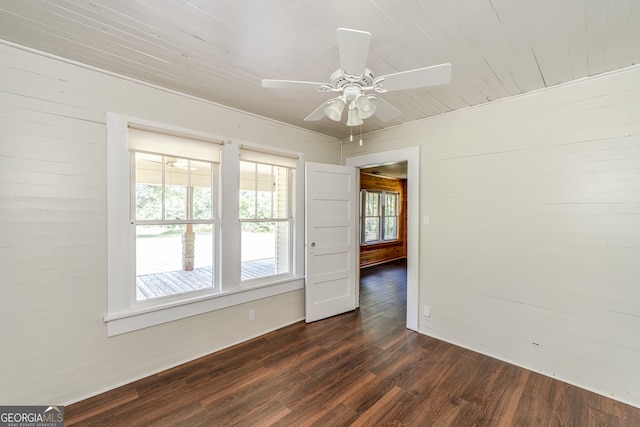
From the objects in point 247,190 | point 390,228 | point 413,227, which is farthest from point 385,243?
point 247,190

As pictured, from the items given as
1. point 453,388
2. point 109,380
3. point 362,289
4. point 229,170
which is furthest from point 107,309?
point 362,289

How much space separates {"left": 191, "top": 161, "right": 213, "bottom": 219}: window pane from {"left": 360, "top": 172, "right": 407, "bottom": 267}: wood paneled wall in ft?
14.8

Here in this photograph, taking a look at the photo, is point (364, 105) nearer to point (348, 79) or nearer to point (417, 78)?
point (348, 79)

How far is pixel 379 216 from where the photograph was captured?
7.52 m

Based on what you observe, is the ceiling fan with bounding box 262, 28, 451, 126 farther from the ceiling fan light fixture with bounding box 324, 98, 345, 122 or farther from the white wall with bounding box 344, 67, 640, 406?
the white wall with bounding box 344, 67, 640, 406

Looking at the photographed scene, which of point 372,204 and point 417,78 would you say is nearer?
point 417,78

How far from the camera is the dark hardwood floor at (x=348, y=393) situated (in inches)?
72.9

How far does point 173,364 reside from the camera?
2.45 metres

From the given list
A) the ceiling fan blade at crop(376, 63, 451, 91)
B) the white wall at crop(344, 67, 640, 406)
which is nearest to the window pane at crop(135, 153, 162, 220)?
the ceiling fan blade at crop(376, 63, 451, 91)

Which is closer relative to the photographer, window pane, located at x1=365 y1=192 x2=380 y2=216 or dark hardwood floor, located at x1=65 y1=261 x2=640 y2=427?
dark hardwood floor, located at x1=65 y1=261 x2=640 y2=427

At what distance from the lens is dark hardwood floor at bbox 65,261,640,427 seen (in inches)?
72.9

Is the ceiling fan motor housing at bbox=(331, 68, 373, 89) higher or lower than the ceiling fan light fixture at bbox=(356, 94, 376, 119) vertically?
higher

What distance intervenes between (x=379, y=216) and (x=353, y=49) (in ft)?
21.3

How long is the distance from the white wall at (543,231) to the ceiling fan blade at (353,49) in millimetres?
1959
